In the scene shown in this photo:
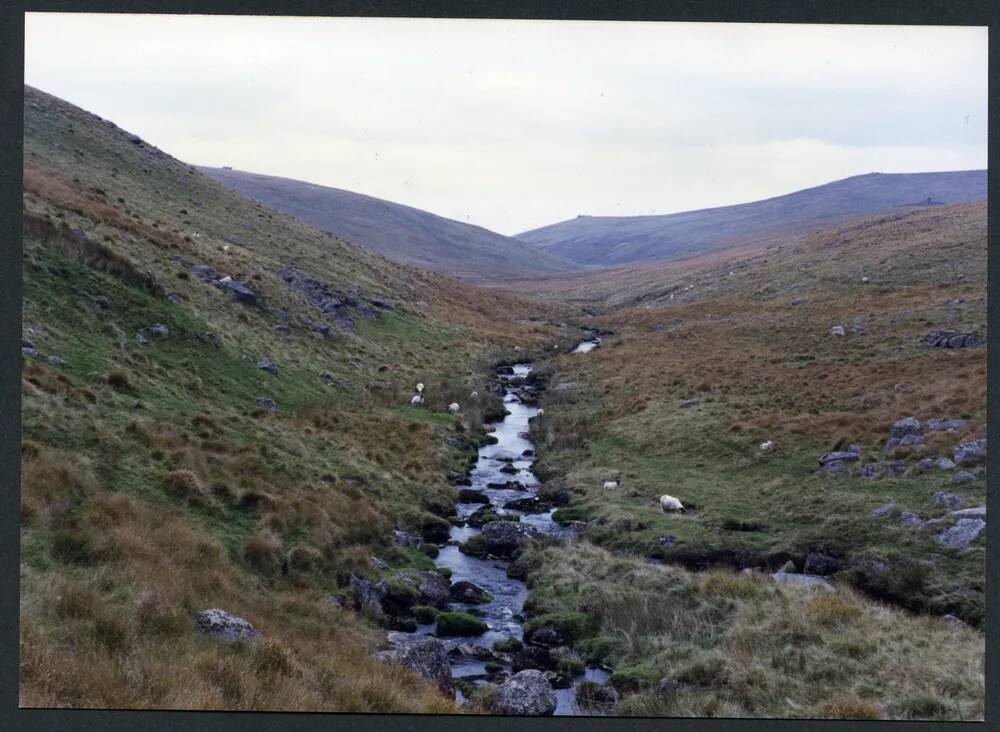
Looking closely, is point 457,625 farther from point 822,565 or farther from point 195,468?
point 822,565

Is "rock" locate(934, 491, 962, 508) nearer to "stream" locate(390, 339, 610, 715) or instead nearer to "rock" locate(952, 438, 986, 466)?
"rock" locate(952, 438, 986, 466)

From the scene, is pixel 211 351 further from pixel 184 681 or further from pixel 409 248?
pixel 409 248

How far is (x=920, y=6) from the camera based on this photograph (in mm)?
10555

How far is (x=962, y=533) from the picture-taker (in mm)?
13062

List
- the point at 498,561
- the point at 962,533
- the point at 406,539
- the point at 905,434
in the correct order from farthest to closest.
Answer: the point at 905,434 → the point at 498,561 → the point at 406,539 → the point at 962,533

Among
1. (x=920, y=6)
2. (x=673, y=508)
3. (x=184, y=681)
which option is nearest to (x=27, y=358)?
(x=184, y=681)

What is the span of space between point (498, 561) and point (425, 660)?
17.8 ft

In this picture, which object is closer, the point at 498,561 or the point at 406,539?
the point at 406,539

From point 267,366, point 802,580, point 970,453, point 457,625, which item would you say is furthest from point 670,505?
point 267,366

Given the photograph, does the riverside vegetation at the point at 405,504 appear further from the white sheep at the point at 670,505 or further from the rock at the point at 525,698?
the white sheep at the point at 670,505

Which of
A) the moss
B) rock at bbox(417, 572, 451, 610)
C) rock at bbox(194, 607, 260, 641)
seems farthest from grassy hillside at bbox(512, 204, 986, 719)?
rock at bbox(194, 607, 260, 641)

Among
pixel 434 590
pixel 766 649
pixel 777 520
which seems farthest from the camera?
pixel 777 520

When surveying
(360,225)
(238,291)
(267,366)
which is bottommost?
(267,366)

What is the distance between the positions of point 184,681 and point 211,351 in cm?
1495
